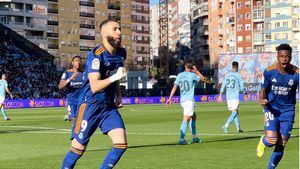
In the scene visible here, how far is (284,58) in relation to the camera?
12039 millimetres

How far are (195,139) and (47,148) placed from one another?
14.3 ft

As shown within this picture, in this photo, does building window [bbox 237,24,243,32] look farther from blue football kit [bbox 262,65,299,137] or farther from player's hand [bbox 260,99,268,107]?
player's hand [bbox 260,99,268,107]

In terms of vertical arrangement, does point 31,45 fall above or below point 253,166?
above

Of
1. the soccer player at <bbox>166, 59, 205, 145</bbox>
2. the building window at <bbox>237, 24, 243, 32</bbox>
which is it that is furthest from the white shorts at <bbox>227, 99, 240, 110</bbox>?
the building window at <bbox>237, 24, 243, 32</bbox>

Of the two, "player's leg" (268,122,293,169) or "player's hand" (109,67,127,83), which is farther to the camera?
"player's leg" (268,122,293,169)

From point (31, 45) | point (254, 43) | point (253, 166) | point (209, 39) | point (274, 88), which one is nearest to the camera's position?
point (274, 88)

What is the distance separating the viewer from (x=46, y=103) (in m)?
70.5

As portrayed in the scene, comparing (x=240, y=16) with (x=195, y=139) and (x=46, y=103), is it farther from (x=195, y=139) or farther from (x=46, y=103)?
(x=195, y=139)

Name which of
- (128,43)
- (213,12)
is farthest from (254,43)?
(128,43)

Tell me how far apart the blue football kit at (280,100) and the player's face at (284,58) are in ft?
0.60

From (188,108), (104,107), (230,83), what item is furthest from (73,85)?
(104,107)

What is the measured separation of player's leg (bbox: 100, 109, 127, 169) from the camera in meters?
9.88

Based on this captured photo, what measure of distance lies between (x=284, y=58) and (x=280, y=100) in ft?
2.79

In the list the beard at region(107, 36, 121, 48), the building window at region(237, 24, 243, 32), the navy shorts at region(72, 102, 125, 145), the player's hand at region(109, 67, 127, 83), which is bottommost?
the navy shorts at region(72, 102, 125, 145)
